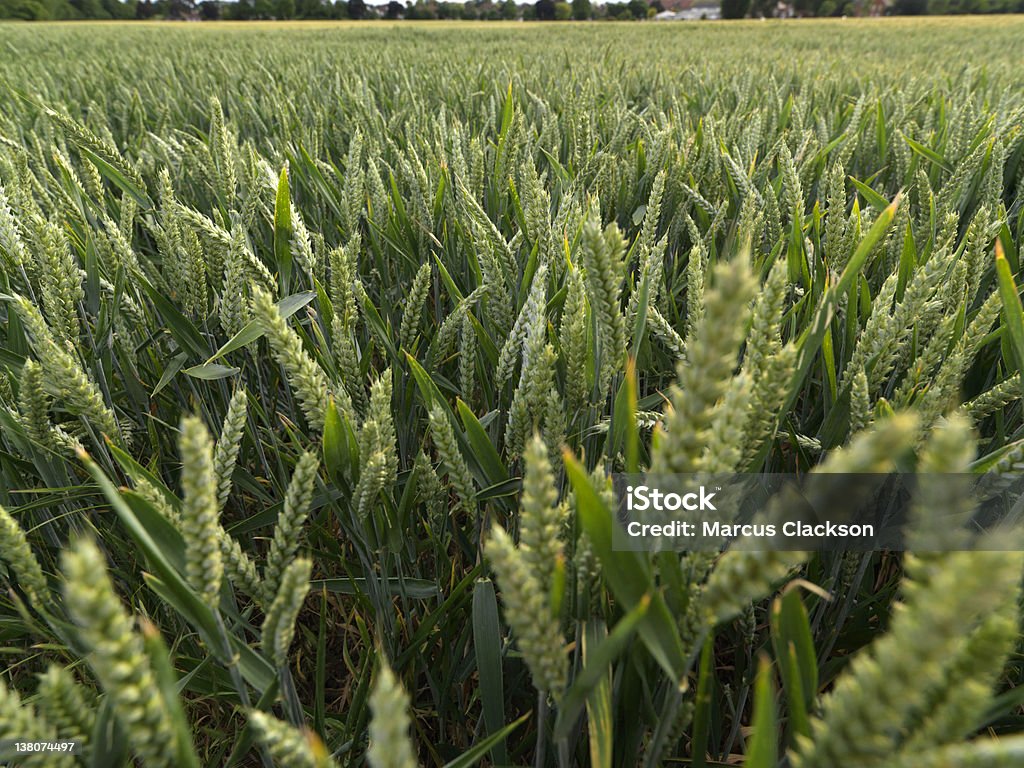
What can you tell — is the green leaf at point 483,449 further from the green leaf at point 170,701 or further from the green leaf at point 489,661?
the green leaf at point 170,701

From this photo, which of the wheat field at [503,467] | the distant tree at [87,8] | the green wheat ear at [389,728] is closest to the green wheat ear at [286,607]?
the wheat field at [503,467]

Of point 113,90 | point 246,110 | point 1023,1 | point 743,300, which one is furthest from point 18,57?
point 1023,1

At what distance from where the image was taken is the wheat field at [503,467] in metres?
0.30

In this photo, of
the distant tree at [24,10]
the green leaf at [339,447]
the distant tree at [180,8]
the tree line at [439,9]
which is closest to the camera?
the green leaf at [339,447]

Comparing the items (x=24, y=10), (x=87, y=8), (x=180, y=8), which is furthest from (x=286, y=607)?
(x=180, y=8)

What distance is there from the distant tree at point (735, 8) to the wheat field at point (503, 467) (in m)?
37.4

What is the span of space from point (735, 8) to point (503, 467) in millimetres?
39340

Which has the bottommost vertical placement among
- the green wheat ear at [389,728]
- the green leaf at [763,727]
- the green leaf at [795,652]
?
the green leaf at [795,652]

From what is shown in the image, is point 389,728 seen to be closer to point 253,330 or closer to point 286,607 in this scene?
point 286,607

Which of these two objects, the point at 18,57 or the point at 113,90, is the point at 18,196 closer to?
the point at 113,90

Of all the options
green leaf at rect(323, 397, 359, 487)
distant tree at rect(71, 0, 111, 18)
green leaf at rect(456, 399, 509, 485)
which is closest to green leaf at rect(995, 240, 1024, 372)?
green leaf at rect(456, 399, 509, 485)

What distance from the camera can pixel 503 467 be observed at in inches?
27.2

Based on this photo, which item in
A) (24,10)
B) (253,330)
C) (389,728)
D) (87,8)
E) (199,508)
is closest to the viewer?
(389,728)

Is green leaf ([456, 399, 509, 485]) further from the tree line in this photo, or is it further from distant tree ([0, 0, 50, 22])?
the tree line
